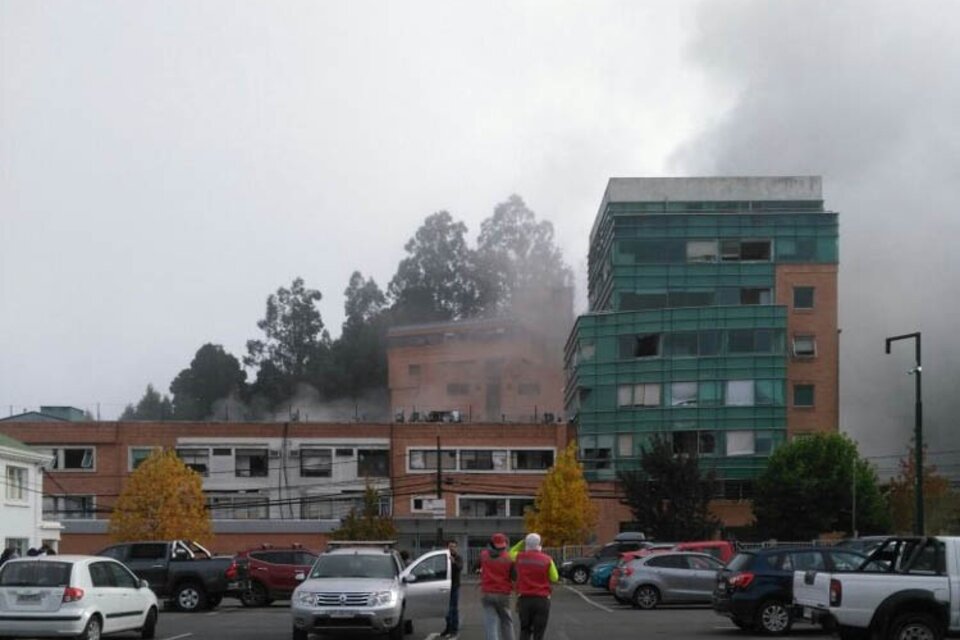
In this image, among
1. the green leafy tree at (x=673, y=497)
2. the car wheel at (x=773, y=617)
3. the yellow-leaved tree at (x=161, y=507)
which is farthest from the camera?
the green leafy tree at (x=673, y=497)

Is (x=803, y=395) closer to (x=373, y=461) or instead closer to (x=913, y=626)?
(x=373, y=461)

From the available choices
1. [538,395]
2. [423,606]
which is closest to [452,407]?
[538,395]

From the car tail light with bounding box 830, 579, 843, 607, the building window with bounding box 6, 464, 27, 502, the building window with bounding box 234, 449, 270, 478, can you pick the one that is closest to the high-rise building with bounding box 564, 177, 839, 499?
the building window with bounding box 234, 449, 270, 478

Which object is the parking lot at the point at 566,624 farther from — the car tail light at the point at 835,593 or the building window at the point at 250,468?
the building window at the point at 250,468

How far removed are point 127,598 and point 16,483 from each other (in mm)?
34487

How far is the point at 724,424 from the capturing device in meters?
A: 77.6

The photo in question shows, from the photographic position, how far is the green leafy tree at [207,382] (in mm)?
118188

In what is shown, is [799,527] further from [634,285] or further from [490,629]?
[490,629]

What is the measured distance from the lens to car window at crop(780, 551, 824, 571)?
2769cm

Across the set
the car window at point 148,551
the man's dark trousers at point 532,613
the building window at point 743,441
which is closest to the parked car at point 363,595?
the man's dark trousers at point 532,613

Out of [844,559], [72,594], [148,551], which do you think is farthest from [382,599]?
[148,551]

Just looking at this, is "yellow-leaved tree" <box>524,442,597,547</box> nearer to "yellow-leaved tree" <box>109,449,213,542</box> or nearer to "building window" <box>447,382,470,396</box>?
"yellow-leaved tree" <box>109,449,213,542</box>

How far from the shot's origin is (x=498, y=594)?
20.0 metres

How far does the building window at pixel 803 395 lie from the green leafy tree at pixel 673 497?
11.6m
